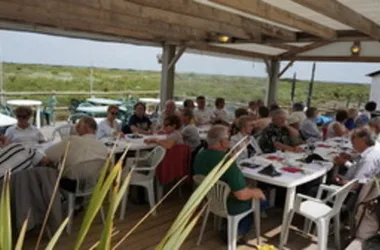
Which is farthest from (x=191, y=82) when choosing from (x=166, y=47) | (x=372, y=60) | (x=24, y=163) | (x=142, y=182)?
(x=24, y=163)

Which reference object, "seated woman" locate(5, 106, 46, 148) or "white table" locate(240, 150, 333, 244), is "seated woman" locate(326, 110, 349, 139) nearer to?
"white table" locate(240, 150, 333, 244)

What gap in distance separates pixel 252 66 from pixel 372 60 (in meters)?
3.37

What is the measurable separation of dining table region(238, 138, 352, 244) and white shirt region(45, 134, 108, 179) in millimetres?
1389

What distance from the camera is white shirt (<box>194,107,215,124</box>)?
21.9ft

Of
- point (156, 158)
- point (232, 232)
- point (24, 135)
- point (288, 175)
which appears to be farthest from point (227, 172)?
point (24, 135)

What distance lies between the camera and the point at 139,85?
68.0 ft

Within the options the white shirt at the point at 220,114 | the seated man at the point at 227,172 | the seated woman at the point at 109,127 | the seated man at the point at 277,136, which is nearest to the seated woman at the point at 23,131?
the seated woman at the point at 109,127

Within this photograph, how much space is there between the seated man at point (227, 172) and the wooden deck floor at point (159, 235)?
482 millimetres

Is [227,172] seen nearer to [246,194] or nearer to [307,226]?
[246,194]

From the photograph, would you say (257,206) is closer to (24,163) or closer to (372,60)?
(24,163)

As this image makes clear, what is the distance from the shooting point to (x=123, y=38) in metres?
6.96

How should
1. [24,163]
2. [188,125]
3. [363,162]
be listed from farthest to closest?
[188,125] → [363,162] → [24,163]

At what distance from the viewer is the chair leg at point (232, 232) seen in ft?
9.53

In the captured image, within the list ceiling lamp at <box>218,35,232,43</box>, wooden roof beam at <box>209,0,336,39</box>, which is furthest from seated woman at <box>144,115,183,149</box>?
ceiling lamp at <box>218,35,232,43</box>
